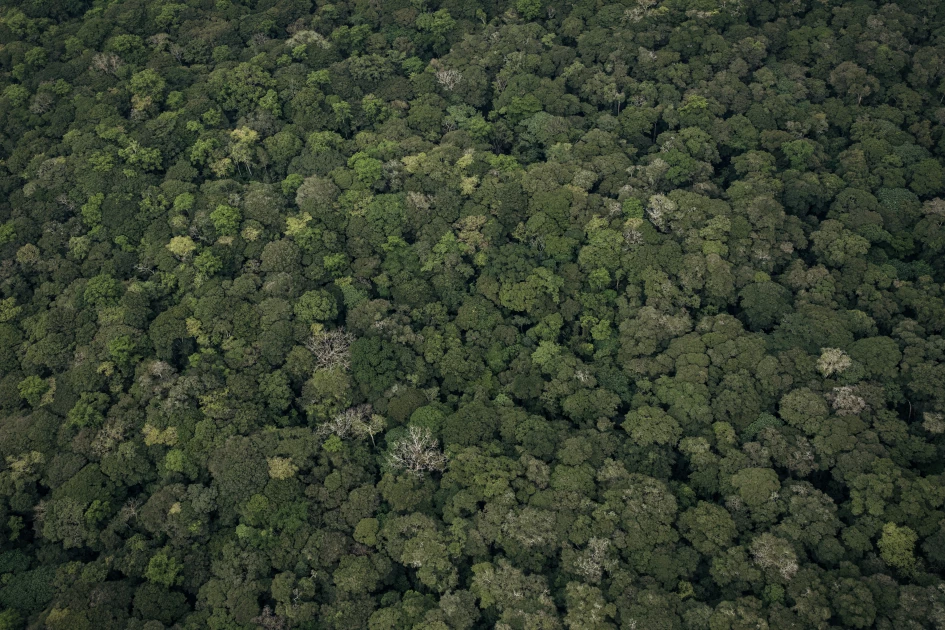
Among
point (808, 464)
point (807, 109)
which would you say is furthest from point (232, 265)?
point (807, 109)

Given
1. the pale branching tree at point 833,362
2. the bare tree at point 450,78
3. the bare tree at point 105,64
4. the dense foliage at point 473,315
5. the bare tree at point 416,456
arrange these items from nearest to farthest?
the dense foliage at point 473,315 < the bare tree at point 416,456 < the pale branching tree at point 833,362 < the bare tree at point 450,78 < the bare tree at point 105,64

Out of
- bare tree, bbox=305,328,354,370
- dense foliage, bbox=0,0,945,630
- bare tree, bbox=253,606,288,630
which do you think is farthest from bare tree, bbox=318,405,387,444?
bare tree, bbox=253,606,288,630

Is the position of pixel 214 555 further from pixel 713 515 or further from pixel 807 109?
pixel 807 109

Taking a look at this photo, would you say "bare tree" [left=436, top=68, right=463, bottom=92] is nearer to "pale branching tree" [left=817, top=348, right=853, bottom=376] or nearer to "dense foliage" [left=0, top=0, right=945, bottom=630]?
"dense foliage" [left=0, top=0, right=945, bottom=630]

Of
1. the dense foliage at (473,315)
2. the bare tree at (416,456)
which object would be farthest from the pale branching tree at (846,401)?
the bare tree at (416,456)

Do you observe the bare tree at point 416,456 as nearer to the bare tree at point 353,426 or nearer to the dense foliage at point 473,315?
the dense foliage at point 473,315
